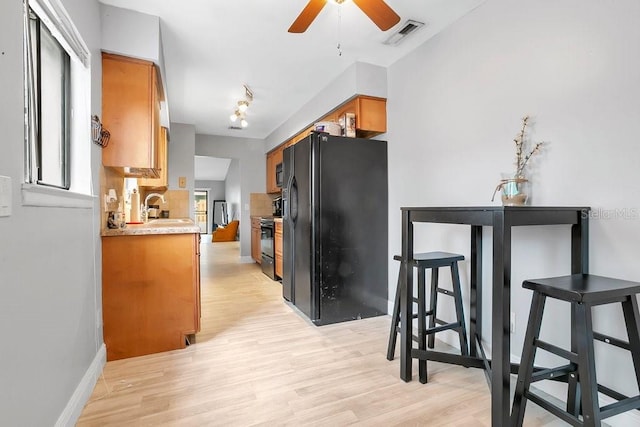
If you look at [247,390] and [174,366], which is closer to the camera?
[247,390]

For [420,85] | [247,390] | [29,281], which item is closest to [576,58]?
[420,85]

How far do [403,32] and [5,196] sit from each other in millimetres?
2684

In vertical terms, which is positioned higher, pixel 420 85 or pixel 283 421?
pixel 420 85

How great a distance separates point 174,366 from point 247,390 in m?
0.62

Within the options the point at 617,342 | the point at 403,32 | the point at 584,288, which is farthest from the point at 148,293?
the point at 403,32

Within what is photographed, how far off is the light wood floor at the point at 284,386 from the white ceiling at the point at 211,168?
7.10 m

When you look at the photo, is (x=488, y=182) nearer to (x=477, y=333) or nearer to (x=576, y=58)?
(x=576, y=58)

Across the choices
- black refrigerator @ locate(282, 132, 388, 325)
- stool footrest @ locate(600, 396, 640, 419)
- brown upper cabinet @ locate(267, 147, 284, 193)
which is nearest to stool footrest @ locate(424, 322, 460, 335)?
stool footrest @ locate(600, 396, 640, 419)

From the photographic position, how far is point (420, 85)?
107 inches

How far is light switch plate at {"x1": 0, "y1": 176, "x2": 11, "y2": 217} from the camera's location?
0.97 m

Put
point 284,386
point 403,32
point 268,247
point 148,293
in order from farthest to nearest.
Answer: point 268,247, point 403,32, point 148,293, point 284,386

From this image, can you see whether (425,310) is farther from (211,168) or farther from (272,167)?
(211,168)

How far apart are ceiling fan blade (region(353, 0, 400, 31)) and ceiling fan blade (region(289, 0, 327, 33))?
7.6 inches

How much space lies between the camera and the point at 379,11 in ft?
5.55
